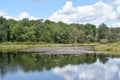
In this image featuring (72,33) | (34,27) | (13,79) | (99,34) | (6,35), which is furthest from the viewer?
(99,34)

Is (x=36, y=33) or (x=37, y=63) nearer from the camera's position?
(x=37, y=63)

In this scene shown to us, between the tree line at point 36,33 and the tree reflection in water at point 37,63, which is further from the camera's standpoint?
the tree line at point 36,33

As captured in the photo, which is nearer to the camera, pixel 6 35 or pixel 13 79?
pixel 13 79

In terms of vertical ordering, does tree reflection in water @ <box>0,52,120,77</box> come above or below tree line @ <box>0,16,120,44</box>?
below

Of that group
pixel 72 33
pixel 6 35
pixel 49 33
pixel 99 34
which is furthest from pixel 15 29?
pixel 99 34

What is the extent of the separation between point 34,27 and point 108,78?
85264 millimetres

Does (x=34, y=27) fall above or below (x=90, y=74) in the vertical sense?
Result: above

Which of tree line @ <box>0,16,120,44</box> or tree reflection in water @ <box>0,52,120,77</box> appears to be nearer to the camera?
tree reflection in water @ <box>0,52,120,77</box>

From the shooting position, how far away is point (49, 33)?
360ft

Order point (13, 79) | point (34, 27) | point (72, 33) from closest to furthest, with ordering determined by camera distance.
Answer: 1. point (13, 79)
2. point (34, 27)
3. point (72, 33)

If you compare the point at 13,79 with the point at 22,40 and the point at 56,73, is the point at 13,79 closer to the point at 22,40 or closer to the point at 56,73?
the point at 56,73

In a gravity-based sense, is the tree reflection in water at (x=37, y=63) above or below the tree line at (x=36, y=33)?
below

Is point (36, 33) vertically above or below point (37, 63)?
above

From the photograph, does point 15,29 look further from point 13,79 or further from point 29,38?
point 13,79
